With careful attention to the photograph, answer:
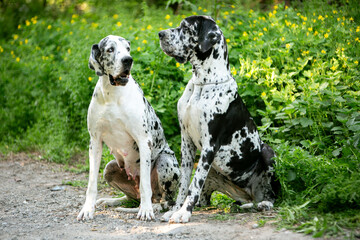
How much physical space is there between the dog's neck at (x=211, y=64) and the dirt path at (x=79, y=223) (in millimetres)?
1312

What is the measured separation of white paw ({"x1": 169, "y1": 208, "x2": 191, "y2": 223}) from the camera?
394cm

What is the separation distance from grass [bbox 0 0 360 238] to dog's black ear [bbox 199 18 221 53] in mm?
1352

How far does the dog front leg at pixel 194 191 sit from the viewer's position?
3.96 m

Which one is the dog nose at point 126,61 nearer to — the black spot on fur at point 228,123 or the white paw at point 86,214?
the black spot on fur at point 228,123

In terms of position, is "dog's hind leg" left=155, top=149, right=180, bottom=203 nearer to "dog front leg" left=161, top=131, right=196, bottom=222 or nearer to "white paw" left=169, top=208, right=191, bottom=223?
"dog front leg" left=161, top=131, right=196, bottom=222

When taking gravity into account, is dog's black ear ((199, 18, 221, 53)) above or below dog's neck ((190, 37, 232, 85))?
above

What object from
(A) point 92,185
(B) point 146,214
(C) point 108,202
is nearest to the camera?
(B) point 146,214

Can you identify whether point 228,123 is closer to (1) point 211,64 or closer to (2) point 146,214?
(1) point 211,64

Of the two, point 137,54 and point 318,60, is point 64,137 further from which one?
point 318,60

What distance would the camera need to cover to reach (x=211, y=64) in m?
4.17

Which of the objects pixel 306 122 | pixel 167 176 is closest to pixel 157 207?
pixel 167 176

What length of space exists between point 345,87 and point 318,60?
2.28 feet

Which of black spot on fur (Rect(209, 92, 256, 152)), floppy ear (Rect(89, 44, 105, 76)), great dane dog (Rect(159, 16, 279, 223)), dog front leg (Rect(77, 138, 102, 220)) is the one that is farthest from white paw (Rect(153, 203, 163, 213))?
floppy ear (Rect(89, 44, 105, 76))

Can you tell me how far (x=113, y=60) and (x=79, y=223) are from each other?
159 cm
